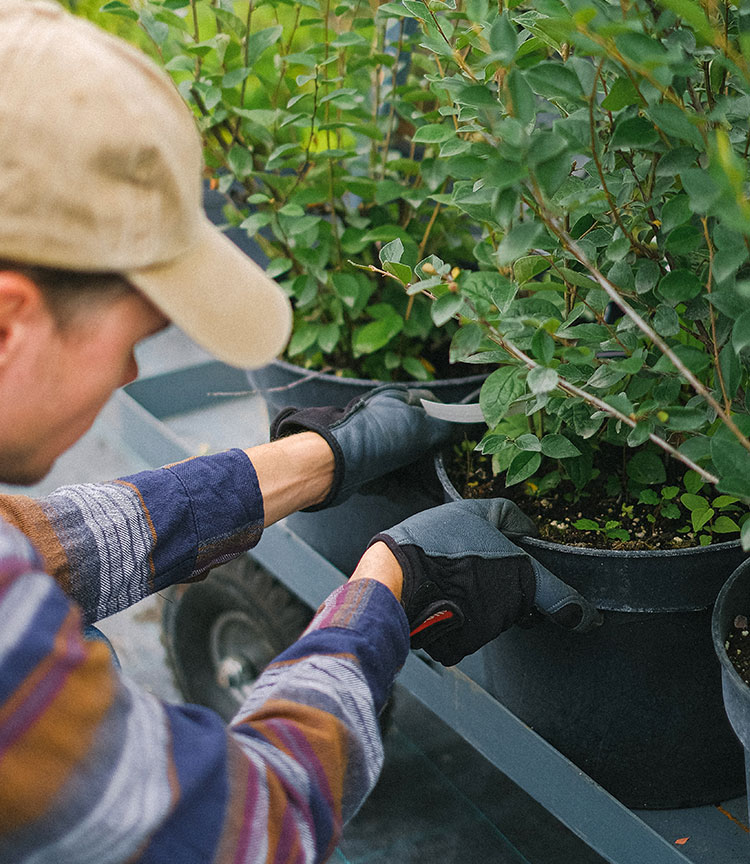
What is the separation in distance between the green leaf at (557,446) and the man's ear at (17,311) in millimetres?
535

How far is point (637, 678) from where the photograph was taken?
3.01 feet

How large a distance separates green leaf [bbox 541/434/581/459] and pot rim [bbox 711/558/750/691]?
20 centimetres

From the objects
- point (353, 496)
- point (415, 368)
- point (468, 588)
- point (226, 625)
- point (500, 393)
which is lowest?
point (226, 625)

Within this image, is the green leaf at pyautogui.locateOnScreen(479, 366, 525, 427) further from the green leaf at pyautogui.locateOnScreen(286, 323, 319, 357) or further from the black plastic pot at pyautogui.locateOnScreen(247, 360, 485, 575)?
the green leaf at pyautogui.locateOnScreen(286, 323, 319, 357)

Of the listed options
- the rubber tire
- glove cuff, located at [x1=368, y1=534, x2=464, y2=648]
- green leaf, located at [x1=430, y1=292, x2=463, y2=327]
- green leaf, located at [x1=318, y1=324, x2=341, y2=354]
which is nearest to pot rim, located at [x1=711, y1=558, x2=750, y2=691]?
glove cuff, located at [x1=368, y1=534, x2=464, y2=648]

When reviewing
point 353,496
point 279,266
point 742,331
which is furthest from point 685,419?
point 279,266

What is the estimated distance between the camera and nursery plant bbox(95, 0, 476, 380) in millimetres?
1205

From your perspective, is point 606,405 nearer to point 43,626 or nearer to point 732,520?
point 732,520

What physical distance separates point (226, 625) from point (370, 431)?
671mm

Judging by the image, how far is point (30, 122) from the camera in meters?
0.54

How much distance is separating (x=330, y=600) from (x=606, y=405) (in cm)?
30

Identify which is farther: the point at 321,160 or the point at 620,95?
the point at 321,160

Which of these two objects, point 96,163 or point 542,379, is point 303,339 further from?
point 96,163

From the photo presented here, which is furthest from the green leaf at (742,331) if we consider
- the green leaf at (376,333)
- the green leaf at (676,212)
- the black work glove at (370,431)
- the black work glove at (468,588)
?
the green leaf at (376,333)
